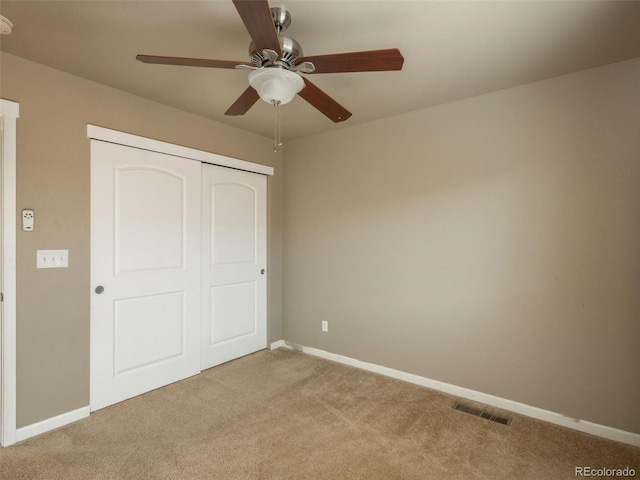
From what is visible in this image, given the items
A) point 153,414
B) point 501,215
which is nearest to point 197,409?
point 153,414

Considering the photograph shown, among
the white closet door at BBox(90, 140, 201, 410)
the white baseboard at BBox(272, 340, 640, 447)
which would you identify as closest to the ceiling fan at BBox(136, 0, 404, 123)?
the white closet door at BBox(90, 140, 201, 410)

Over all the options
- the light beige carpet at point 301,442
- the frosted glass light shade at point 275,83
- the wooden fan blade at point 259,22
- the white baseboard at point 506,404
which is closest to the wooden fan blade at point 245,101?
the frosted glass light shade at point 275,83

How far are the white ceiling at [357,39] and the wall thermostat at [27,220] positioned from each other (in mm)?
1002

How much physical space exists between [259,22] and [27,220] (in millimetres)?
2039

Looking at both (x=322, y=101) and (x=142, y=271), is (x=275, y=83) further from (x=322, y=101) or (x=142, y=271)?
(x=142, y=271)

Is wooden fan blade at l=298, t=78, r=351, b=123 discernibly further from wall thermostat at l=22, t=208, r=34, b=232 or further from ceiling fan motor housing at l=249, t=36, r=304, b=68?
wall thermostat at l=22, t=208, r=34, b=232

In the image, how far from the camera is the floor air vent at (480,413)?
2.39m

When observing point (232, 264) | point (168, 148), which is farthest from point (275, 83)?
point (232, 264)

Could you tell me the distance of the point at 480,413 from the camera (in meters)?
2.49

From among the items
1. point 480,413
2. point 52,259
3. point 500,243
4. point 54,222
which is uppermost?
point 54,222

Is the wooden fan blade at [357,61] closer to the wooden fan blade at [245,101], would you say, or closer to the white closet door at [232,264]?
the wooden fan blade at [245,101]

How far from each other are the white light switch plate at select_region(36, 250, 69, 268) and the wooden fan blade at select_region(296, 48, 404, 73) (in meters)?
2.10

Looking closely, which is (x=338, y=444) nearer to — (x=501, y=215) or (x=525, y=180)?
(x=501, y=215)

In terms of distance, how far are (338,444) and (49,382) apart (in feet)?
6.60
